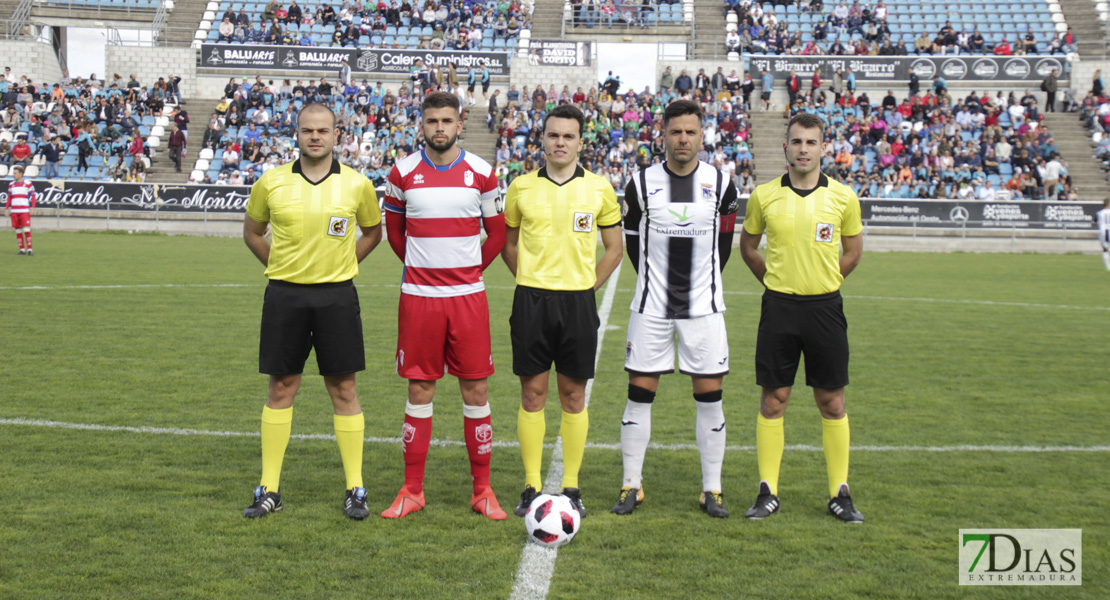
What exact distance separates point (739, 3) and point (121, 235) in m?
27.3

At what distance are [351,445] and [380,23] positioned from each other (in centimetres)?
3867

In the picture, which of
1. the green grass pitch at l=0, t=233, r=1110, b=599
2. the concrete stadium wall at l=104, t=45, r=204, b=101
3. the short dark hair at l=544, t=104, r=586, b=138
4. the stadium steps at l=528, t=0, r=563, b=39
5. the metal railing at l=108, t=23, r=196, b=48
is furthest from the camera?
the stadium steps at l=528, t=0, r=563, b=39

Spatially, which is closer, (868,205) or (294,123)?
(868,205)

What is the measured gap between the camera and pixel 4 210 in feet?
94.1

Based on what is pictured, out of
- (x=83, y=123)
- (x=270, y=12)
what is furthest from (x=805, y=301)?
(x=270, y=12)

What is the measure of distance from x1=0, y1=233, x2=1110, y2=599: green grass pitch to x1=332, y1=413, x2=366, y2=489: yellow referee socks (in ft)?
0.61

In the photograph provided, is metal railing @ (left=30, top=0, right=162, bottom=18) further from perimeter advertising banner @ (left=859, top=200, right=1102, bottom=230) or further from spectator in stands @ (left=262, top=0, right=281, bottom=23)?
perimeter advertising banner @ (left=859, top=200, right=1102, bottom=230)

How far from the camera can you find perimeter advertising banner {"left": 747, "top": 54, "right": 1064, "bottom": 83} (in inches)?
1441

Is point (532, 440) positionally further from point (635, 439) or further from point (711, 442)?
point (711, 442)

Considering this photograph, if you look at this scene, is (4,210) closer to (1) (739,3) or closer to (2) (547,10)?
(2) (547,10)

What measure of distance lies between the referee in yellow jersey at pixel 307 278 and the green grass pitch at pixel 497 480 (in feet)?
1.27

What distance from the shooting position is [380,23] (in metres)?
41.0

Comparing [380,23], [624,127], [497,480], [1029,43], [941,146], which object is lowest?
[497,480]

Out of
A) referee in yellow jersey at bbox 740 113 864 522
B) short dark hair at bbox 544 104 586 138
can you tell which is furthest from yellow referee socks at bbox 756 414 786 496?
short dark hair at bbox 544 104 586 138
